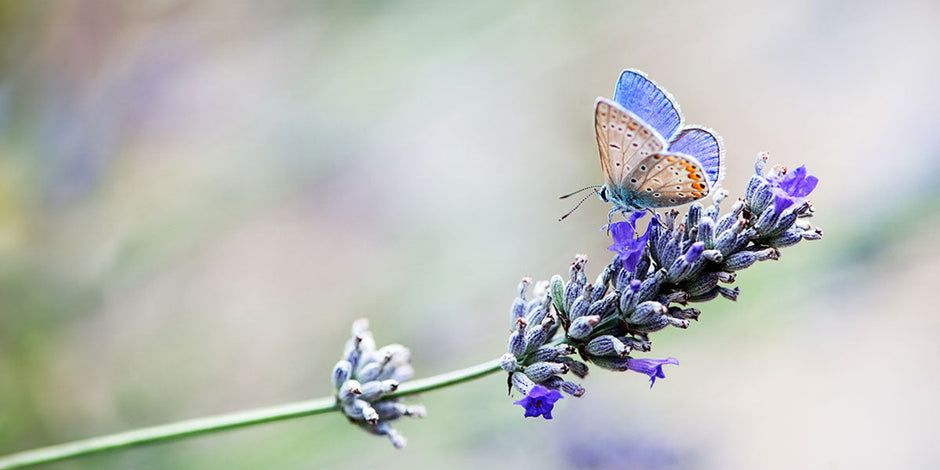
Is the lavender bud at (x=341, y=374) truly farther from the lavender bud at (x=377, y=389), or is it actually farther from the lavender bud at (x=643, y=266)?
the lavender bud at (x=643, y=266)

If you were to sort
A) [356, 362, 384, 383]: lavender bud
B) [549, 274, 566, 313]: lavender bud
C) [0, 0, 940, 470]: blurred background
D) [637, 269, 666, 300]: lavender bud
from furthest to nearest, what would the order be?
[0, 0, 940, 470]: blurred background, [356, 362, 384, 383]: lavender bud, [549, 274, 566, 313]: lavender bud, [637, 269, 666, 300]: lavender bud

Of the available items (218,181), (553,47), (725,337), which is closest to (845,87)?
(553,47)

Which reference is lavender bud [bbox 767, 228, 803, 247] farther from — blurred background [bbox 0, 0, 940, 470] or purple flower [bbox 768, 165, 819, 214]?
blurred background [bbox 0, 0, 940, 470]

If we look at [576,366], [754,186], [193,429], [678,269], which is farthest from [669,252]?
[193,429]

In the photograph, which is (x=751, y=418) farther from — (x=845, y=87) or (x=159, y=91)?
(x=159, y=91)

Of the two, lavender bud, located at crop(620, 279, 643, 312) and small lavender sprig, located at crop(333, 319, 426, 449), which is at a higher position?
lavender bud, located at crop(620, 279, 643, 312)

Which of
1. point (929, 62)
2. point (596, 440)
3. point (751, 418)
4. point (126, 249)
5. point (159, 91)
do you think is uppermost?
point (159, 91)

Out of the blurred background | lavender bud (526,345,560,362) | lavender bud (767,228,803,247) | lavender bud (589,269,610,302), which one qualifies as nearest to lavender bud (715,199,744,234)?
lavender bud (767,228,803,247)
